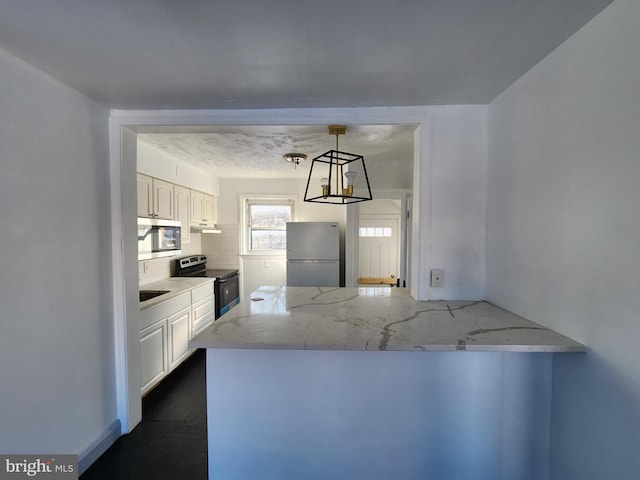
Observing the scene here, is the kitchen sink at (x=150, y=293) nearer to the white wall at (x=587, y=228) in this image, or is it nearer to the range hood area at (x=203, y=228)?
the range hood area at (x=203, y=228)

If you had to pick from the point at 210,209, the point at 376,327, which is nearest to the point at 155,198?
the point at 210,209

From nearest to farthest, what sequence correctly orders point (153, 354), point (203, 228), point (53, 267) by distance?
point (53, 267) → point (153, 354) → point (203, 228)

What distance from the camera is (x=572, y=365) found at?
1028 millimetres

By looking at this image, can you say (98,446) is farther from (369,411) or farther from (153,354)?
(369,411)

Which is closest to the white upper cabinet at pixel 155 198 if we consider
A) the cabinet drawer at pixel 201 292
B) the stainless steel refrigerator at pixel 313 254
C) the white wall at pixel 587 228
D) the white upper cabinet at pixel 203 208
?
the white upper cabinet at pixel 203 208

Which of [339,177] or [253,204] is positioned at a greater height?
[339,177]

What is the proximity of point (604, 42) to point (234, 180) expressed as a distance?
12.6 ft

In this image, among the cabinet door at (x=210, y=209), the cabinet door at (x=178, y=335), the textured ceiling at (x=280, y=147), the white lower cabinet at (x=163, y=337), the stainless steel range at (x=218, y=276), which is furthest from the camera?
the cabinet door at (x=210, y=209)

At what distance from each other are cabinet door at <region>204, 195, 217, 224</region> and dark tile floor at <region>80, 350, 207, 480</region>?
209 centimetres

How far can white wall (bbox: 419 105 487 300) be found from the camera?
157 cm

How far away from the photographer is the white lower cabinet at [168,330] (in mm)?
2111

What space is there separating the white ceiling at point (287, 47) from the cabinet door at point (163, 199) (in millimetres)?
1047

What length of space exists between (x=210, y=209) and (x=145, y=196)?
4.42ft

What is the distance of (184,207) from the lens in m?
3.04
